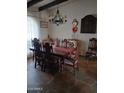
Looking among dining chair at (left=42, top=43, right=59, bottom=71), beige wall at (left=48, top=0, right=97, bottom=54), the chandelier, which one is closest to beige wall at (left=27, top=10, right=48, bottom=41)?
beige wall at (left=48, top=0, right=97, bottom=54)

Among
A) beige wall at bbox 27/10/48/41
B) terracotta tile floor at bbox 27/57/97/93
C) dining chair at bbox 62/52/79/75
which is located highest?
beige wall at bbox 27/10/48/41

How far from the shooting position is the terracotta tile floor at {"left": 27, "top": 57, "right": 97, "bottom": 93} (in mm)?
2072

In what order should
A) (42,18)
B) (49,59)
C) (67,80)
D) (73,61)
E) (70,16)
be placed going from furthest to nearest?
(49,59), (73,61), (70,16), (67,80), (42,18)

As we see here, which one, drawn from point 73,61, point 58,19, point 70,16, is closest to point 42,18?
point 58,19

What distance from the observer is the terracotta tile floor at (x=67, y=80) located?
2.07 metres

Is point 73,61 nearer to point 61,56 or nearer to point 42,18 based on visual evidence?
point 61,56

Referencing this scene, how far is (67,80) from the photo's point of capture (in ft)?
7.90

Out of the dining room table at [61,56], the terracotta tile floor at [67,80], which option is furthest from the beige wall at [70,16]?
the terracotta tile floor at [67,80]

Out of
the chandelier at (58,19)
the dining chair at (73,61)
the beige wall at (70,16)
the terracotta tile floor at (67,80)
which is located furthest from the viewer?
the dining chair at (73,61)

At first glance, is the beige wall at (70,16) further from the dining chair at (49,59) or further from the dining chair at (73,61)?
the dining chair at (49,59)

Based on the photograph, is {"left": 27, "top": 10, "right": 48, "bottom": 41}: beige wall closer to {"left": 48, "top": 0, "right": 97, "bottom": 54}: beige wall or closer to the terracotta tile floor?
{"left": 48, "top": 0, "right": 97, "bottom": 54}: beige wall
